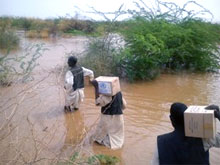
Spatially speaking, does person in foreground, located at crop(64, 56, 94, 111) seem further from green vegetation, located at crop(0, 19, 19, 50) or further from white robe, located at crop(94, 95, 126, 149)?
green vegetation, located at crop(0, 19, 19, 50)

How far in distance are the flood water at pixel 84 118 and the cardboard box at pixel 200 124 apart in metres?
1.13

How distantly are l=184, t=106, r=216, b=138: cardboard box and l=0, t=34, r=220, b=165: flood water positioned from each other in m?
1.13

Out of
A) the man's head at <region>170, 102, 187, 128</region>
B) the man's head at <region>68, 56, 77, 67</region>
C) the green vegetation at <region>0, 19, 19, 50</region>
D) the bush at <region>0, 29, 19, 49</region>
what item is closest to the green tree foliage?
the man's head at <region>68, 56, 77, 67</region>

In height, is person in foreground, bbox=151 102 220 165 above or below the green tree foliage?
below

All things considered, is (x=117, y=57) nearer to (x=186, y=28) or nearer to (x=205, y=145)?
(x=186, y=28)

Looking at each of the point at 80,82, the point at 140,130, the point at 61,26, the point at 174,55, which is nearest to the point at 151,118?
the point at 140,130

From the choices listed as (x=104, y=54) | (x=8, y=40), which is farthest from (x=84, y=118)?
(x=8, y=40)

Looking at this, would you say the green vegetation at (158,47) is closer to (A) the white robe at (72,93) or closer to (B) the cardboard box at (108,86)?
(A) the white robe at (72,93)

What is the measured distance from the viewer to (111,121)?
5922 millimetres

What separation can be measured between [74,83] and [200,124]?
4769 millimetres

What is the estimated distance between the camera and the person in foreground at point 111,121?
18.7 feet

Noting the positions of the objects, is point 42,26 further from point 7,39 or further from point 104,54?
point 104,54

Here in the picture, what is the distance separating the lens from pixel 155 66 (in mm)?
11914

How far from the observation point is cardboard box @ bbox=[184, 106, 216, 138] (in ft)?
10.7
